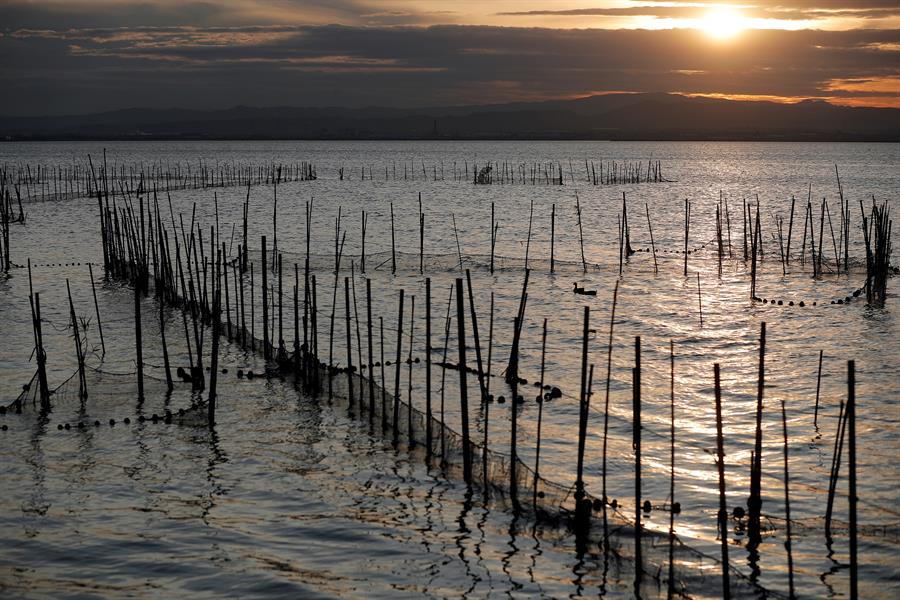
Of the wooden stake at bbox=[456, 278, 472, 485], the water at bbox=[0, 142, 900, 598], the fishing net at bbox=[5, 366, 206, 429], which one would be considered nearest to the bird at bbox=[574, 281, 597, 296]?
the water at bbox=[0, 142, 900, 598]

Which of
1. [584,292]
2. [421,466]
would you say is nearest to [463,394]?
[421,466]

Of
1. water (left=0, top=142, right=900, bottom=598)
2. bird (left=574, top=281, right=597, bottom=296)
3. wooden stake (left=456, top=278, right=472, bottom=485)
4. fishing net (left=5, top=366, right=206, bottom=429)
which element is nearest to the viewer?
water (left=0, top=142, right=900, bottom=598)

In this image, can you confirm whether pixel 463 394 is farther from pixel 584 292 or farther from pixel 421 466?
pixel 584 292

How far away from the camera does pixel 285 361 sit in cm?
1384

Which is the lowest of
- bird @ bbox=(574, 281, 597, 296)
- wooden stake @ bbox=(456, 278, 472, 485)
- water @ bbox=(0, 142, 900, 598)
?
water @ bbox=(0, 142, 900, 598)

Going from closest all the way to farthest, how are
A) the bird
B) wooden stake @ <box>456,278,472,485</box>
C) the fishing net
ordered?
wooden stake @ <box>456,278,472,485</box>, the fishing net, the bird

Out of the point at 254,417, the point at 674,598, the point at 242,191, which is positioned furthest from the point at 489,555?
the point at 242,191

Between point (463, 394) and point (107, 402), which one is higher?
point (463, 394)

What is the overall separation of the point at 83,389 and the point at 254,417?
2.24 meters

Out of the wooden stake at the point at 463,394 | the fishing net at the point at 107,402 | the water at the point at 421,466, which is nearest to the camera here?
the water at the point at 421,466

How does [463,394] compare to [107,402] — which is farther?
[107,402]

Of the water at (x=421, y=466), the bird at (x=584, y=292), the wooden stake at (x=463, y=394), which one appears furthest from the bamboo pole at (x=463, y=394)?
the bird at (x=584, y=292)

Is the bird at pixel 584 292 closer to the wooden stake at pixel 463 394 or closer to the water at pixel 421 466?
the water at pixel 421 466

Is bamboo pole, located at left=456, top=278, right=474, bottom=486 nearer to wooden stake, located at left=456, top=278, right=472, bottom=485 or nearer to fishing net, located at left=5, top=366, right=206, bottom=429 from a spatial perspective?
wooden stake, located at left=456, top=278, right=472, bottom=485
